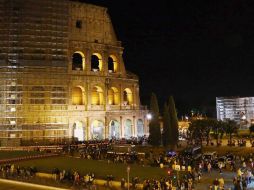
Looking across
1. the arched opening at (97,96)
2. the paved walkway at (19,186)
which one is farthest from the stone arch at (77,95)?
the paved walkway at (19,186)

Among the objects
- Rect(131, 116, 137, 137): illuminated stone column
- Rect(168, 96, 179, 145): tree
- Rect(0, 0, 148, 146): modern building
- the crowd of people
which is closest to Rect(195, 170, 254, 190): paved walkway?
the crowd of people

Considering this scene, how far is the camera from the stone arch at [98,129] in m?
55.0

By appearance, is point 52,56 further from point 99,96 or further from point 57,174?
point 57,174

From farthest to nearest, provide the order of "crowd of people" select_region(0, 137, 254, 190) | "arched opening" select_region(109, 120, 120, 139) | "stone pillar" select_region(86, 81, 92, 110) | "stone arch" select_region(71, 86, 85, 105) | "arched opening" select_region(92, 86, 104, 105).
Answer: "arched opening" select_region(109, 120, 120, 139), "arched opening" select_region(92, 86, 104, 105), "stone arch" select_region(71, 86, 85, 105), "stone pillar" select_region(86, 81, 92, 110), "crowd of people" select_region(0, 137, 254, 190)

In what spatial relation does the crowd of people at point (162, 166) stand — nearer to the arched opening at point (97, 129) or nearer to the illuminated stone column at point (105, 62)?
the arched opening at point (97, 129)

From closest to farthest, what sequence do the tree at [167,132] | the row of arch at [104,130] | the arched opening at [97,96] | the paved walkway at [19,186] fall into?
the paved walkway at [19,186], the tree at [167,132], the row of arch at [104,130], the arched opening at [97,96]

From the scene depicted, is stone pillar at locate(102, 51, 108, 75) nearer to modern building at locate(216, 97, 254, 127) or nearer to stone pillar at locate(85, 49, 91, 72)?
stone pillar at locate(85, 49, 91, 72)

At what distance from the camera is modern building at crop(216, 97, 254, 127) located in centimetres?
10150

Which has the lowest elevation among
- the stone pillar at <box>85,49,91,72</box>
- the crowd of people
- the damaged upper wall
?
the crowd of people

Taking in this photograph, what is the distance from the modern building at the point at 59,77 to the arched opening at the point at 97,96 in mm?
15

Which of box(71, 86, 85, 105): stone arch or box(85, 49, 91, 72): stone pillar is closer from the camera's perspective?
box(85, 49, 91, 72): stone pillar

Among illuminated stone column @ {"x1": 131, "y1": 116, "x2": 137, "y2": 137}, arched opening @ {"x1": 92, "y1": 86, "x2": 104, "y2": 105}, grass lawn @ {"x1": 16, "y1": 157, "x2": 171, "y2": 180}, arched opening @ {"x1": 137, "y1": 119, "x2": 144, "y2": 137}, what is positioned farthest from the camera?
arched opening @ {"x1": 137, "y1": 119, "x2": 144, "y2": 137}

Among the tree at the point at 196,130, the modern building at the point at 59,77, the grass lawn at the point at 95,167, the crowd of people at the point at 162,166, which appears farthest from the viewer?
the modern building at the point at 59,77

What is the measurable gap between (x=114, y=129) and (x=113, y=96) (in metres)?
5.18
